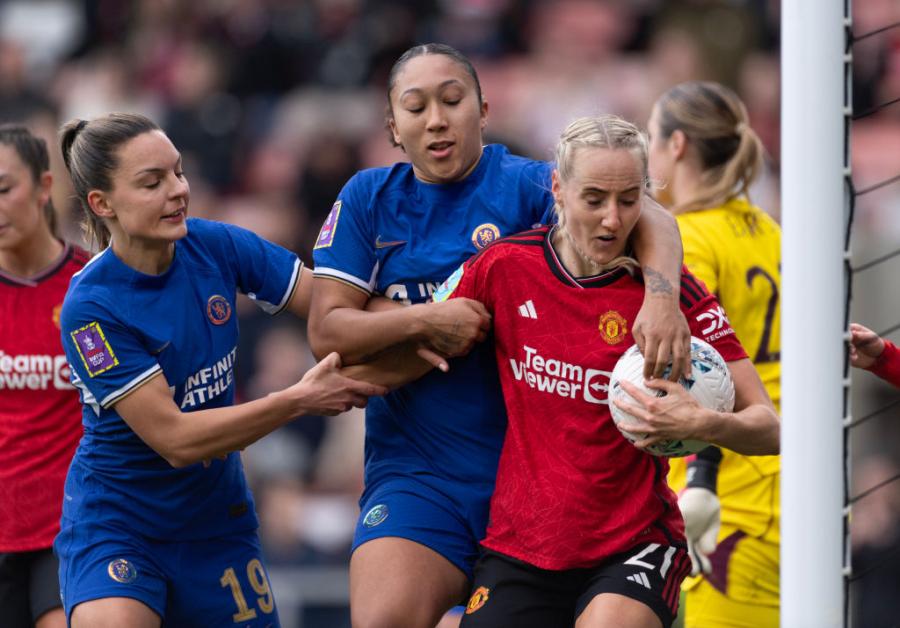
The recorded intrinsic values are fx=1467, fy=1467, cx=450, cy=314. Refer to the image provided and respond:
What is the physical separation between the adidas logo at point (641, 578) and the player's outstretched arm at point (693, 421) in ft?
1.20

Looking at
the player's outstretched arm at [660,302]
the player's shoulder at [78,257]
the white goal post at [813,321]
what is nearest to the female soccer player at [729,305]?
→ the player's outstretched arm at [660,302]

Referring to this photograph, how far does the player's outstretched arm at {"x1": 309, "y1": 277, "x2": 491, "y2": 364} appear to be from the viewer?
4.18 meters

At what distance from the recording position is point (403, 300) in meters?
4.48

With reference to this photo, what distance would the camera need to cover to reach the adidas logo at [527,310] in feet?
13.7

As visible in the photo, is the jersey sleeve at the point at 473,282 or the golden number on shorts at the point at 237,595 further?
the golden number on shorts at the point at 237,595

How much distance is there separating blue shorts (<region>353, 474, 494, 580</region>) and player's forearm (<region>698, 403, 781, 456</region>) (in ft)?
2.69

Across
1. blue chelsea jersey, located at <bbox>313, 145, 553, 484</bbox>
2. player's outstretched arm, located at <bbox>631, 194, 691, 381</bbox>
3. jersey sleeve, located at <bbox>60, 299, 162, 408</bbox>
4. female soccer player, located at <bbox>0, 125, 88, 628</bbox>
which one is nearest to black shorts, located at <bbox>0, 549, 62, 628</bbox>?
female soccer player, located at <bbox>0, 125, 88, 628</bbox>

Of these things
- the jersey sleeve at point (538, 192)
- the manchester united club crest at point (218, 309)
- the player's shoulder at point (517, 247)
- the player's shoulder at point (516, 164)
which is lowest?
the manchester united club crest at point (218, 309)

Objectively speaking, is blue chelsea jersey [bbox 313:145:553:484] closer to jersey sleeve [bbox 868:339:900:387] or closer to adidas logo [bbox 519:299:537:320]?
adidas logo [bbox 519:299:537:320]

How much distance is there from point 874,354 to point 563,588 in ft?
3.98

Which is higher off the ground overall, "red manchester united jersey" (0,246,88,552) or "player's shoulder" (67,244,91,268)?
"player's shoulder" (67,244,91,268)

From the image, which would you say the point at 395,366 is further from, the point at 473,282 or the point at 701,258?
the point at 701,258

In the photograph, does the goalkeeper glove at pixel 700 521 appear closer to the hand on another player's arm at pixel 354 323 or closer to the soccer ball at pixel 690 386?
the soccer ball at pixel 690 386

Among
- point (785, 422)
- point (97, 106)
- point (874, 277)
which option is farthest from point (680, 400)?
point (97, 106)
